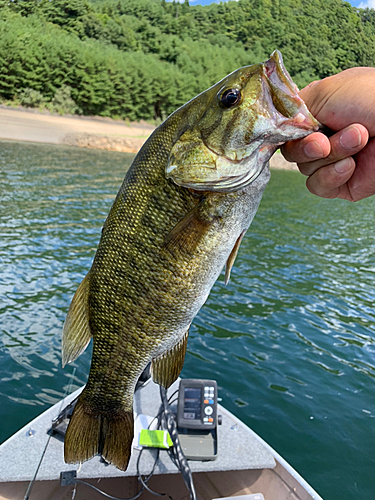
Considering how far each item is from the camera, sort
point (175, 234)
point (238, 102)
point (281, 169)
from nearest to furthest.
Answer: point (238, 102)
point (175, 234)
point (281, 169)

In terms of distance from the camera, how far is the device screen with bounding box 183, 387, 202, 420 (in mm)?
4445

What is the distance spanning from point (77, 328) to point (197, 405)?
8.51 ft

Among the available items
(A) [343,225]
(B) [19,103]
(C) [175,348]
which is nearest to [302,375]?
(C) [175,348]

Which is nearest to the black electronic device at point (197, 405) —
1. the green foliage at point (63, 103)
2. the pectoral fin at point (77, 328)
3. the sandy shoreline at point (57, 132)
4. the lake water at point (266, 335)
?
the pectoral fin at point (77, 328)

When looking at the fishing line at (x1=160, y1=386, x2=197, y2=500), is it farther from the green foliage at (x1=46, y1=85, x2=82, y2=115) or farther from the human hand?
the green foliage at (x1=46, y1=85, x2=82, y2=115)

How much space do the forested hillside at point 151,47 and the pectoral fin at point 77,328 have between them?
61.5m

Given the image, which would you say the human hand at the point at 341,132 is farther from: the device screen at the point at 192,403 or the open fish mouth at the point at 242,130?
the device screen at the point at 192,403

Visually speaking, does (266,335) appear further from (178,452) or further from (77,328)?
(77,328)

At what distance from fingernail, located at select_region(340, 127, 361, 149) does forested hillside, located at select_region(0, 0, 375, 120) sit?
2440 inches

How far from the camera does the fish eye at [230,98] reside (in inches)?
73.4

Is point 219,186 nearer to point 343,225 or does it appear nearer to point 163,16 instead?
point 343,225

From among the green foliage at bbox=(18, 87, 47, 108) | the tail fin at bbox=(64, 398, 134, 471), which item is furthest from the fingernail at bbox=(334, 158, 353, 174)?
the green foliage at bbox=(18, 87, 47, 108)

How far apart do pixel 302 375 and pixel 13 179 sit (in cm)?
2035

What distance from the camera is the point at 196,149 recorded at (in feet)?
6.43
